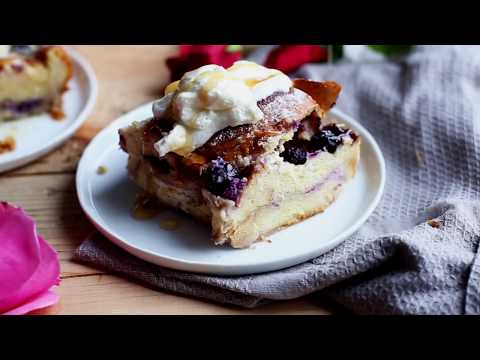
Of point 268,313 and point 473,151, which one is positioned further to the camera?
point 473,151

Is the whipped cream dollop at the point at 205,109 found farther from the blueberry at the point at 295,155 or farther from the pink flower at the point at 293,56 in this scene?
the pink flower at the point at 293,56

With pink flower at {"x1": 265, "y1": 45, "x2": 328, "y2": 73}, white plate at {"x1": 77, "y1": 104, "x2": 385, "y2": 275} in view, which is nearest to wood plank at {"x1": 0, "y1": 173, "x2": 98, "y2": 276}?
white plate at {"x1": 77, "y1": 104, "x2": 385, "y2": 275}

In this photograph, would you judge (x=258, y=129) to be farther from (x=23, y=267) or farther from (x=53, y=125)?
(x=53, y=125)

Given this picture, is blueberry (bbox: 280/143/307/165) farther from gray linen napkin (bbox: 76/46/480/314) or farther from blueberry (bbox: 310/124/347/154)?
gray linen napkin (bbox: 76/46/480/314)
